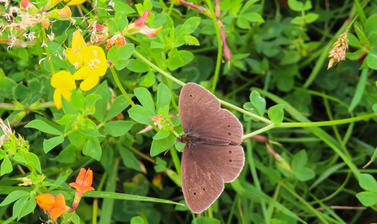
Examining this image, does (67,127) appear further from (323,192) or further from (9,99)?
(323,192)

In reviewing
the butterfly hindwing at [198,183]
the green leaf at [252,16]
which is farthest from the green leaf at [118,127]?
the green leaf at [252,16]

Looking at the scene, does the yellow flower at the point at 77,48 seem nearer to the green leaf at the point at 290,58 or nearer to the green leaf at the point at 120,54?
the green leaf at the point at 120,54

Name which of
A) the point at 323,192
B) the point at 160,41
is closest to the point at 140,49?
the point at 160,41

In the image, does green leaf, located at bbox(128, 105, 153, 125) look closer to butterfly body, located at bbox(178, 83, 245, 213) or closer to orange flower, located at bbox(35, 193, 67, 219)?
butterfly body, located at bbox(178, 83, 245, 213)

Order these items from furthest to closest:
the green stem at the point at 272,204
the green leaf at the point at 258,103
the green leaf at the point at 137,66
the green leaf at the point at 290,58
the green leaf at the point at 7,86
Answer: the green leaf at the point at 290,58 → the green stem at the point at 272,204 → the green leaf at the point at 7,86 → the green leaf at the point at 137,66 → the green leaf at the point at 258,103

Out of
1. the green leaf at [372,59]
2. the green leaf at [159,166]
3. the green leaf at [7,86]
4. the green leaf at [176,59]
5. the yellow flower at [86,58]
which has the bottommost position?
the green leaf at [159,166]

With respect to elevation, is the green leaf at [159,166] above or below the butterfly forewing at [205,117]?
below
